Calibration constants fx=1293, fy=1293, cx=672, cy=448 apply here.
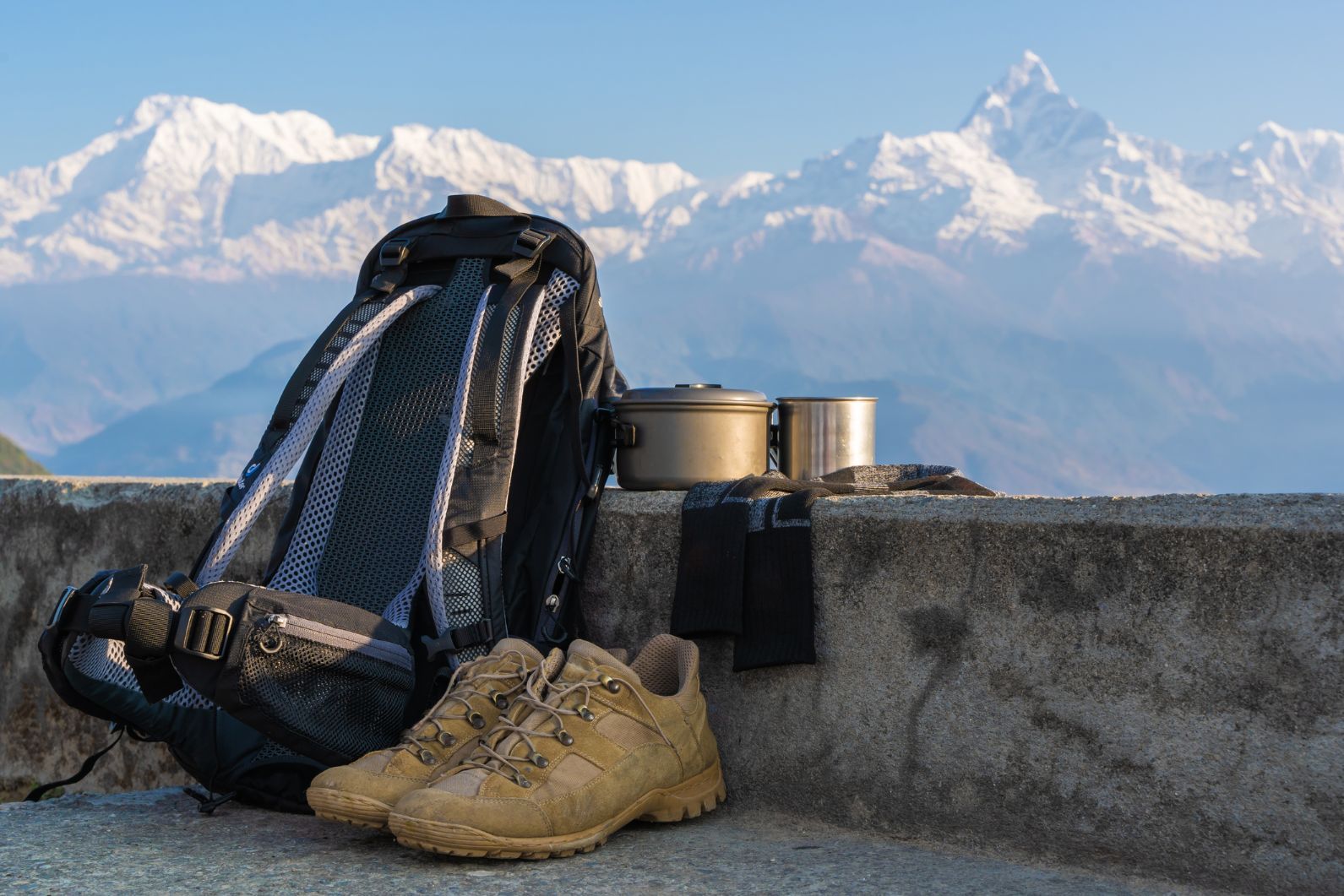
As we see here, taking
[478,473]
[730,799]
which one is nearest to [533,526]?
[478,473]

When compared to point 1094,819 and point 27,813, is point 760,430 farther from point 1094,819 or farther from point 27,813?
point 27,813

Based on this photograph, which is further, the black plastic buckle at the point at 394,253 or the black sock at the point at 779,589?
the black plastic buckle at the point at 394,253

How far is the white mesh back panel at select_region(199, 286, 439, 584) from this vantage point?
2541mm

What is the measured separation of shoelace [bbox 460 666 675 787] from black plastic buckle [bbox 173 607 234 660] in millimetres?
460

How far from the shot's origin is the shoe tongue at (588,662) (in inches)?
82.7

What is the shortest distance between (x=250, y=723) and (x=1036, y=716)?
51.4 inches

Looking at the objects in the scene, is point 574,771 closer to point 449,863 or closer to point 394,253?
point 449,863

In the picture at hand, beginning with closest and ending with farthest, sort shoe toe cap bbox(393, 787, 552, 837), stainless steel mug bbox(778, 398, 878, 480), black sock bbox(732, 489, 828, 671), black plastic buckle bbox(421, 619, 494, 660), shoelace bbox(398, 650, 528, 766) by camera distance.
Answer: shoe toe cap bbox(393, 787, 552, 837) → shoelace bbox(398, 650, 528, 766) → black sock bbox(732, 489, 828, 671) → black plastic buckle bbox(421, 619, 494, 660) → stainless steel mug bbox(778, 398, 878, 480)

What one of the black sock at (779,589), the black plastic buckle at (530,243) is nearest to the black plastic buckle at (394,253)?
the black plastic buckle at (530,243)

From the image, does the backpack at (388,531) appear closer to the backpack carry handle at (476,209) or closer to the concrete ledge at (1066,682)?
the backpack carry handle at (476,209)

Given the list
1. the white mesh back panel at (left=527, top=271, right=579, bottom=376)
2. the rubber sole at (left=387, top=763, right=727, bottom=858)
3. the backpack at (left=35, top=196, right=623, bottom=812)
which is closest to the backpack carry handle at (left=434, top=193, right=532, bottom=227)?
the backpack at (left=35, top=196, right=623, bottom=812)

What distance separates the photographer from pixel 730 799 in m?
2.41

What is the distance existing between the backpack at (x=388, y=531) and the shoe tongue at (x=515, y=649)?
23 cm

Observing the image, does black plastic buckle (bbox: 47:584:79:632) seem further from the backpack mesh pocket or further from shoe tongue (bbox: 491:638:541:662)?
shoe tongue (bbox: 491:638:541:662)
